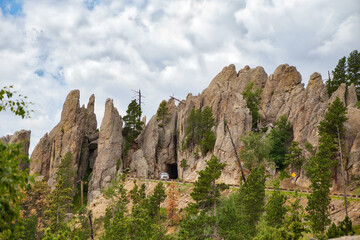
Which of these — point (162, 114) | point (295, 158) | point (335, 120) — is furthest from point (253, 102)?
point (335, 120)

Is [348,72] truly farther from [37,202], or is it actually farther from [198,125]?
[37,202]

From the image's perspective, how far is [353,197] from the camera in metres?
39.0

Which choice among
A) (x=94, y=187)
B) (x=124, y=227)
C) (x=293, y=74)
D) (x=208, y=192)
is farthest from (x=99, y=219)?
(x=293, y=74)

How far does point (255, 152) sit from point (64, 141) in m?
49.8

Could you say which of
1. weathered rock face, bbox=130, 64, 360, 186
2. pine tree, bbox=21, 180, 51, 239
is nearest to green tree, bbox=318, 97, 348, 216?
weathered rock face, bbox=130, 64, 360, 186

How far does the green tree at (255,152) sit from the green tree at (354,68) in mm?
32702

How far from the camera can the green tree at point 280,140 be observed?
5816 centimetres

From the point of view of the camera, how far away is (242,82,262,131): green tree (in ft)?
242

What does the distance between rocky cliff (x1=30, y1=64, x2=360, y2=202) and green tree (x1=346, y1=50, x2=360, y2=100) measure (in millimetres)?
11709

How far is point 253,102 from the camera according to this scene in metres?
79.5

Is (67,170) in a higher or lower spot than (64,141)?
lower

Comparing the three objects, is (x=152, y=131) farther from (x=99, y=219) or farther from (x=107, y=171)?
(x=99, y=219)

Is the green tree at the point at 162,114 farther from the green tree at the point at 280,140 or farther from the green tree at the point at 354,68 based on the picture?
the green tree at the point at 354,68

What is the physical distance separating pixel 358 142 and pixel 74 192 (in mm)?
62472
